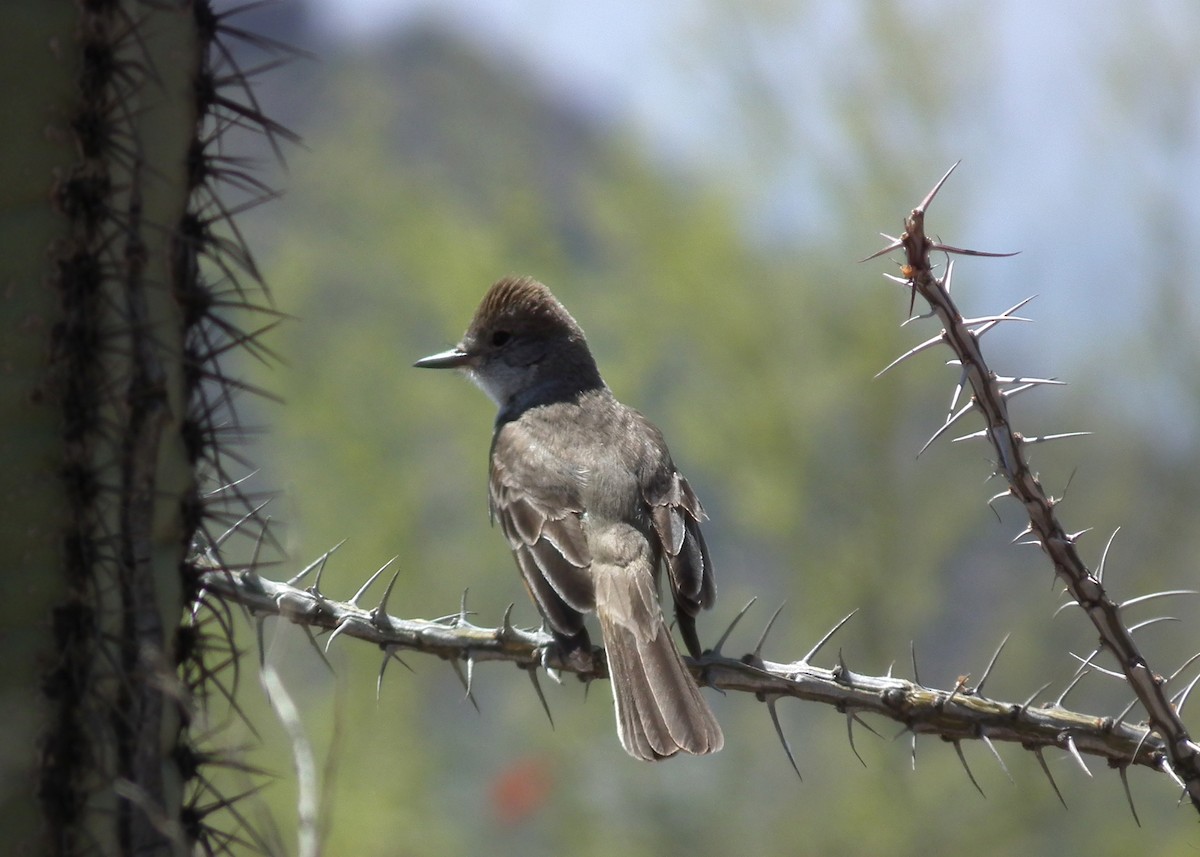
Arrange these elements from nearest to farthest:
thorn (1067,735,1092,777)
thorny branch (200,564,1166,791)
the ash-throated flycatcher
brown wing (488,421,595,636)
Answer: thorn (1067,735,1092,777) < thorny branch (200,564,1166,791) < the ash-throated flycatcher < brown wing (488,421,595,636)

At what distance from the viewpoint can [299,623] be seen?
9.43 feet

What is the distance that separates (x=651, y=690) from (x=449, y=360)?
245 centimetres

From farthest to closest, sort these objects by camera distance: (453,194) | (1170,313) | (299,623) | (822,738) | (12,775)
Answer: (453,194) < (822,738) < (1170,313) < (299,623) < (12,775)

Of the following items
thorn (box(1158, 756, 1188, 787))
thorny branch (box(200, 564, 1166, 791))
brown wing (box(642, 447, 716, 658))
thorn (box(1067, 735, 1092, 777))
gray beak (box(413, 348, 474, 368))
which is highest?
gray beak (box(413, 348, 474, 368))

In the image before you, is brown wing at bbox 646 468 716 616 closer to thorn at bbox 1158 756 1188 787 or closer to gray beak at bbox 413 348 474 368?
gray beak at bbox 413 348 474 368

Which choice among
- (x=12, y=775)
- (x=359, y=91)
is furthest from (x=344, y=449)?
(x=12, y=775)

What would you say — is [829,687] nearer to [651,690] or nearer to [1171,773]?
[1171,773]

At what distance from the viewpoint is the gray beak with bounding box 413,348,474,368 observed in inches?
236

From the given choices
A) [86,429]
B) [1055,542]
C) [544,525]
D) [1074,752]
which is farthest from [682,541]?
[86,429]

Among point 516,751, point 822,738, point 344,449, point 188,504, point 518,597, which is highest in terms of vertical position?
point 344,449

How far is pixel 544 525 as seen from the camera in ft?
15.8

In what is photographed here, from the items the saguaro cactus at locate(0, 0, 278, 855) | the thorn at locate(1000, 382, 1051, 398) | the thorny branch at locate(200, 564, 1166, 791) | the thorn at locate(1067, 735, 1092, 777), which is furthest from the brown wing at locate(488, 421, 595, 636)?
the saguaro cactus at locate(0, 0, 278, 855)

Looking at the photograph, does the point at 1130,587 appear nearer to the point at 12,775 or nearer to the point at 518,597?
the point at 518,597

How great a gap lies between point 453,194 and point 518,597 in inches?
222
